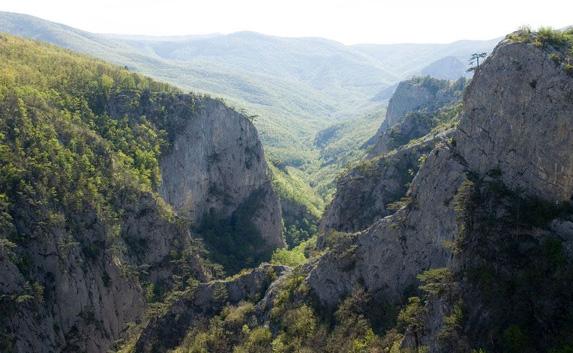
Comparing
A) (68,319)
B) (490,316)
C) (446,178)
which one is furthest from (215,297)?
(490,316)

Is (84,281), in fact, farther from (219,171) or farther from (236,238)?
(219,171)

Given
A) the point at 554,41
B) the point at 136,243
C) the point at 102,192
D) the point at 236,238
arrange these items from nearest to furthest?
the point at 554,41 → the point at 102,192 → the point at 136,243 → the point at 236,238

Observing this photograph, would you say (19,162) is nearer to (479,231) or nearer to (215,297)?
(215,297)

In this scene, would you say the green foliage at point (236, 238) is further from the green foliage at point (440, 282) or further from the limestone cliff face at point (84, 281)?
the green foliage at point (440, 282)

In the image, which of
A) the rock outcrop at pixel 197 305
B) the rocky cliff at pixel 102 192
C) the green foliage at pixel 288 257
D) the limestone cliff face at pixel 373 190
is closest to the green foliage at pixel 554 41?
the rock outcrop at pixel 197 305

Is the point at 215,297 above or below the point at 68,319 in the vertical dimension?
above

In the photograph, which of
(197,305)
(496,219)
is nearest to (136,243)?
(197,305)
